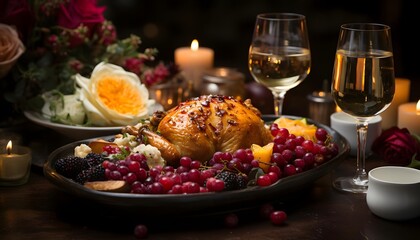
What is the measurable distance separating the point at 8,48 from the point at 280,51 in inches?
35.5

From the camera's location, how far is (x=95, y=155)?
1.93 metres

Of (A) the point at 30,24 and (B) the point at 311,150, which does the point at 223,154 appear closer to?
(B) the point at 311,150

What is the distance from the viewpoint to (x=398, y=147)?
2.22 metres

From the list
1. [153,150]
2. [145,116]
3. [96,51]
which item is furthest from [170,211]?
[96,51]

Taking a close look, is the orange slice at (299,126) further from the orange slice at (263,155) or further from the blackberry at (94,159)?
the blackberry at (94,159)

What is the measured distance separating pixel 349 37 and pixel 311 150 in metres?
0.31

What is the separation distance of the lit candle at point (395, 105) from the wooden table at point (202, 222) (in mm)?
823

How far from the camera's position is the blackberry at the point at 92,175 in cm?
181

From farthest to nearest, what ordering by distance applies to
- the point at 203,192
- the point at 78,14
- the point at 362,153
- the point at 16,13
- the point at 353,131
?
A: the point at 78,14 → the point at 16,13 → the point at 353,131 → the point at 362,153 → the point at 203,192

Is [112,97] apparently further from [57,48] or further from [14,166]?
[14,166]

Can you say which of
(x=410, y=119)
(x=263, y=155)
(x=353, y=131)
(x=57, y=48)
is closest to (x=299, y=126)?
(x=353, y=131)

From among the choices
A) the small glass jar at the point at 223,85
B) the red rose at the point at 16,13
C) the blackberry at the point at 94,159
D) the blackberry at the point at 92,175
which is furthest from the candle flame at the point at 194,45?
the blackberry at the point at 92,175

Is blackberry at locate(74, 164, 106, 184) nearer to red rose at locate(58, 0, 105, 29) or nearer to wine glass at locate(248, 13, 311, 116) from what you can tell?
wine glass at locate(248, 13, 311, 116)

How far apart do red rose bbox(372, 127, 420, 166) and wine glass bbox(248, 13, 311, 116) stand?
1.06ft
